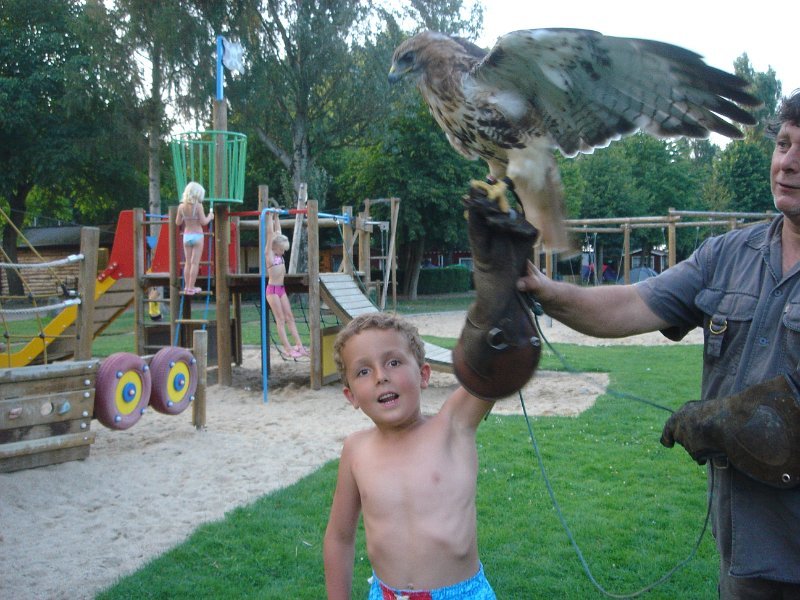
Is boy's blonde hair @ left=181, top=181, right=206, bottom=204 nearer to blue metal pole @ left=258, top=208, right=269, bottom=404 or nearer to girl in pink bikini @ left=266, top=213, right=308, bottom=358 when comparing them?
blue metal pole @ left=258, top=208, right=269, bottom=404

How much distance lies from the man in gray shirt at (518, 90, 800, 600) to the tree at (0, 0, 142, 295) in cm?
2207

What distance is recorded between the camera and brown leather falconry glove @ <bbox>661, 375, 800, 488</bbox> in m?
1.43

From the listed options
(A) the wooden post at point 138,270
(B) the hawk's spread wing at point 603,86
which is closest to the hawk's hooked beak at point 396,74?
(B) the hawk's spread wing at point 603,86

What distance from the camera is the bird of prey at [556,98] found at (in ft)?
6.78

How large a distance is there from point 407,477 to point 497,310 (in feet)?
1.63

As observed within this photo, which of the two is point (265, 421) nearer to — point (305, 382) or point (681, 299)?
point (305, 382)

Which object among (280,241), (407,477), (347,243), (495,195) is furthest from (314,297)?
(495,195)

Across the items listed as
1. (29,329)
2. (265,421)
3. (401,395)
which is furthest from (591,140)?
(29,329)

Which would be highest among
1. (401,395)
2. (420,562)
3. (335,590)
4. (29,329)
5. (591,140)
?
(591,140)

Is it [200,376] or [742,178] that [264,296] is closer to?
[200,376]

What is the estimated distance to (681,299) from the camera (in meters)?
1.75

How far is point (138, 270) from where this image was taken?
8.26 metres

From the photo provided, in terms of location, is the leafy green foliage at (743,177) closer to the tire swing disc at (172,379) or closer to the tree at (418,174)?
the tree at (418,174)

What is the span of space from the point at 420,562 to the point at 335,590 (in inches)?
10.3
